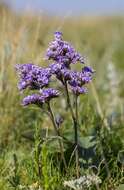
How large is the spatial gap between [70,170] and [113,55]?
20.8 feet

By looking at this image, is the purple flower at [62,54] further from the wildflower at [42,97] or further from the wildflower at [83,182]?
the wildflower at [83,182]

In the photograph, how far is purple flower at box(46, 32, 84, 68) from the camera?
9.95 ft

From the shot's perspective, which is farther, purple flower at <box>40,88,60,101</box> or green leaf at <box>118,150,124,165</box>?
green leaf at <box>118,150,124,165</box>

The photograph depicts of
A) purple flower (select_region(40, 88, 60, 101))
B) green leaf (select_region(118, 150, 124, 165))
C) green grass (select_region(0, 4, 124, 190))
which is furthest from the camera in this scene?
green leaf (select_region(118, 150, 124, 165))

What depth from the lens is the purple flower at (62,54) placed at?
303cm

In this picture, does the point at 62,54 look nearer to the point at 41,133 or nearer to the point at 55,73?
the point at 55,73

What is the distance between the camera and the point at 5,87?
520 cm

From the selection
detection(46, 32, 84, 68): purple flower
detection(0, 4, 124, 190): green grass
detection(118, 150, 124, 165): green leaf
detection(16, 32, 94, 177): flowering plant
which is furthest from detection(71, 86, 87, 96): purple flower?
detection(118, 150, 124, 165): green leaf

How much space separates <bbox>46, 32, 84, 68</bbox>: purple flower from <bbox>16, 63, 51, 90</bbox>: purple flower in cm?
7

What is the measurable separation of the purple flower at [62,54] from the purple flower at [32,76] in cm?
7

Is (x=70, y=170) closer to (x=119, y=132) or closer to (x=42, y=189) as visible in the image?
(x=42, y=189)

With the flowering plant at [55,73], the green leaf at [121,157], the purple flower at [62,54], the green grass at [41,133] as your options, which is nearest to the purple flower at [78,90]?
the flowering plant at [55,73]

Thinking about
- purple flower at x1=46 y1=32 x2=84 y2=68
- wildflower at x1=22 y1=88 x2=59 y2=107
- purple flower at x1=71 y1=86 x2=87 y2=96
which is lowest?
wildflower at x1=22 y1=88 x2=59 y2=107

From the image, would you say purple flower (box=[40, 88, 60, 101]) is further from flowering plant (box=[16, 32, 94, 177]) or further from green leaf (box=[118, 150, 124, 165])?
green leaf (box=[118, 150, 124, 165])
